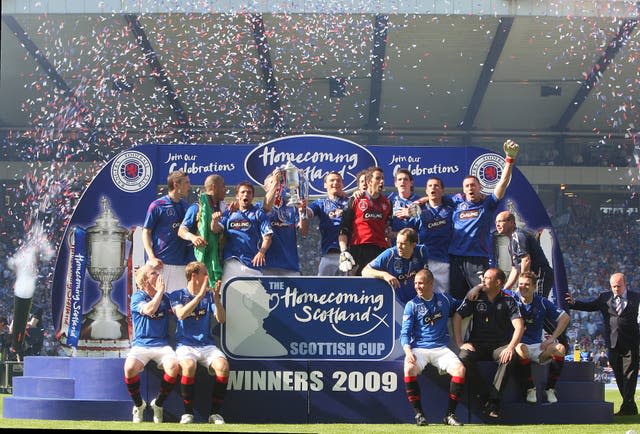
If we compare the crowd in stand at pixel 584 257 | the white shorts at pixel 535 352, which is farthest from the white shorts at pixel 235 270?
the crowd in stand at pixel 584 257

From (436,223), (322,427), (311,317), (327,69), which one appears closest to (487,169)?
(436,223)

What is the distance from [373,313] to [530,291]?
4.73 ft

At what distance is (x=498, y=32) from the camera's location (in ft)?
80.4

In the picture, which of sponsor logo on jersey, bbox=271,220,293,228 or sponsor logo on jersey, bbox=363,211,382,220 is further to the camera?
sponsor logo on jersey, bbox=271,220,293,228

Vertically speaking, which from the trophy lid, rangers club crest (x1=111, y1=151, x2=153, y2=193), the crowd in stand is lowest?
the trophy lid

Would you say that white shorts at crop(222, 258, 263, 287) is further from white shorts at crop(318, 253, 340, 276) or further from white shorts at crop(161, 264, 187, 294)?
white shorts at crop(318, 253, 340, 276)

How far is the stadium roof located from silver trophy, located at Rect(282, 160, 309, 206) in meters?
13.6

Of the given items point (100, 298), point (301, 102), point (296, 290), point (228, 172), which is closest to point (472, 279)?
point (296, 290)

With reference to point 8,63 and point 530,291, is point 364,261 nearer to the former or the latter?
point 530,291

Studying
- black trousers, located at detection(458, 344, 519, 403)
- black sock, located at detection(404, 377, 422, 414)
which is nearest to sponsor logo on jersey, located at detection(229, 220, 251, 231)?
black sock, located at detection(404, 377, 422, 414)

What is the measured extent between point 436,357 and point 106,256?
450 cm

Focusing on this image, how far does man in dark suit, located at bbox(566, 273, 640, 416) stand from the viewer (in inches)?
426

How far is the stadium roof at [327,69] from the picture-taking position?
76.7ft

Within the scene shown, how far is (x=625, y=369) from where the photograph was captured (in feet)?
35.7
